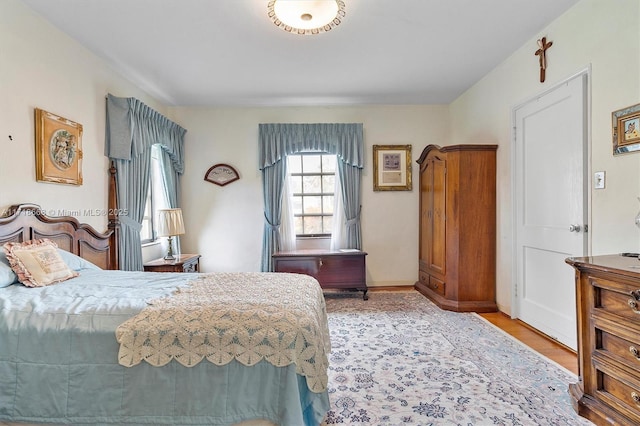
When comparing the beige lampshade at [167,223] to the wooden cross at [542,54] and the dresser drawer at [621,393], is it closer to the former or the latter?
the dresser drawer at [621,393]

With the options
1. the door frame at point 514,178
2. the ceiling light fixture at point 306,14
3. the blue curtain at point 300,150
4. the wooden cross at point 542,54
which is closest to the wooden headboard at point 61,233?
the blue curtain at point 300,150

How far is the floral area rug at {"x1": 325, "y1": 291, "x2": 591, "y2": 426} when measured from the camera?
171 centimetres

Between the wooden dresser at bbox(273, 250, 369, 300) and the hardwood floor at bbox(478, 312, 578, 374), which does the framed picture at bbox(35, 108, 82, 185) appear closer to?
the wooden dresser at bbox(273, 250, 369, 300)

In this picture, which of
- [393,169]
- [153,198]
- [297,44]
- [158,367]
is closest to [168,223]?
[153,198]

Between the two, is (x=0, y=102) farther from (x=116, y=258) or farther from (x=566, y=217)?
(x=566, y=217)

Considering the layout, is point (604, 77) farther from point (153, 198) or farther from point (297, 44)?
point (153, 198)

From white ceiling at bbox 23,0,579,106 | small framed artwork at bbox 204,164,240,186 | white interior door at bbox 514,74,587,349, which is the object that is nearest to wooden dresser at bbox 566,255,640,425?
white interior door at bbox 514,74,587,349

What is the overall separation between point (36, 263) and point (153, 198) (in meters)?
2.20

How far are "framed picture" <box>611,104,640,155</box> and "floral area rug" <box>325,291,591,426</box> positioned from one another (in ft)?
4.95

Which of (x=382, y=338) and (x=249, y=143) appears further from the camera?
(x=249, y=143)

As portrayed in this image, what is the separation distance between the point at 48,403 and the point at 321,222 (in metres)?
3.46

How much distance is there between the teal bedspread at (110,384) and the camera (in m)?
1.32

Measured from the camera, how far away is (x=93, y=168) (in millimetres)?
2889

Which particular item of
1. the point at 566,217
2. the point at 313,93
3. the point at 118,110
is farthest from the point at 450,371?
the point at 118,110
